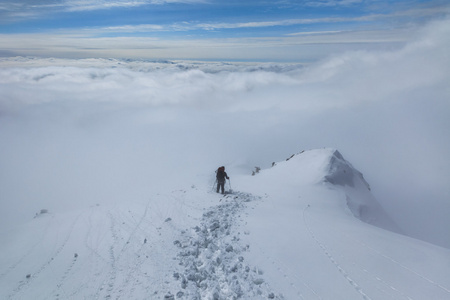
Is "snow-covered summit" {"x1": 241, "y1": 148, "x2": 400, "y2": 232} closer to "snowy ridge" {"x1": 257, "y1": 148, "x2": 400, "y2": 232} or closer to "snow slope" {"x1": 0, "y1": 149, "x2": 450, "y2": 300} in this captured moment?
"snowy ridge" {"x1": 257, "y1": 148, "x2": 400, "y2": 232}

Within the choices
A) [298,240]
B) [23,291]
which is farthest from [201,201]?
[23,291]

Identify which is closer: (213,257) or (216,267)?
(216,267)

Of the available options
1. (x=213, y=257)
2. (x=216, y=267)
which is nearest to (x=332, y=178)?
(x=213, y=257)

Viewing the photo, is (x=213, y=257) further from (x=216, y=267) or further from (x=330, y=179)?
(x=330, y=179)

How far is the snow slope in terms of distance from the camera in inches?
279

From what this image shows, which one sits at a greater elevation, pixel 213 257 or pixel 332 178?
Result: pixel 213 257

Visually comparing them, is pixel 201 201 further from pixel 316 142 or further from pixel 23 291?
pixel 316 142

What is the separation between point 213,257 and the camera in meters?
8.53

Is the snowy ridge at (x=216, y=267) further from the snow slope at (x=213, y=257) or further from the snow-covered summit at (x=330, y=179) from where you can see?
the snow-covered summit at (x=330, y=179)

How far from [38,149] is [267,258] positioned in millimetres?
215652

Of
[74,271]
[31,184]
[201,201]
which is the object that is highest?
[74,271]

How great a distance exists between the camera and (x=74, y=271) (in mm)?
8570

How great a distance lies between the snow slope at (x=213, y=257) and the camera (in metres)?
7.08

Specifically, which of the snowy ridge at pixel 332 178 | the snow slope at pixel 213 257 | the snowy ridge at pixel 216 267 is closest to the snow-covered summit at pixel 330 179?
the snowy ridge at pixel 332 178
